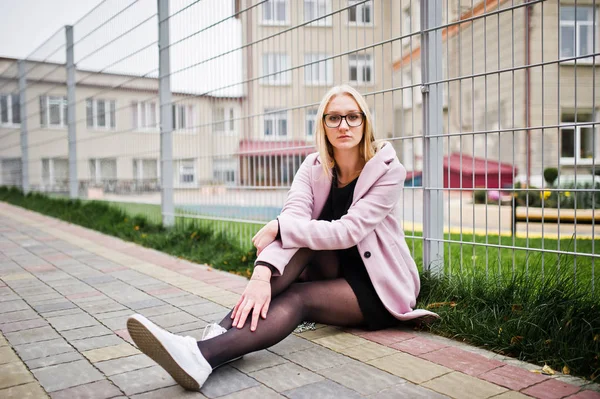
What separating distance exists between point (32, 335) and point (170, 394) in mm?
1146

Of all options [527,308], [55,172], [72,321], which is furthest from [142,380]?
[55,172]

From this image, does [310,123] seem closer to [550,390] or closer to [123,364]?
[123,364]

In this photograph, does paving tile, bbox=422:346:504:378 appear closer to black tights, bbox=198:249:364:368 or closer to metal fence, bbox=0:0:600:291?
black tights, bbox=198:249:364:368

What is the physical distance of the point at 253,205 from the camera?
485 centimetres

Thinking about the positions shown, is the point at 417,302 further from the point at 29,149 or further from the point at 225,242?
the point at 29,149

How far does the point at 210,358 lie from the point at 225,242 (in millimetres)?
3048

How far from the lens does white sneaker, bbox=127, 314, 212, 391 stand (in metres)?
1.99

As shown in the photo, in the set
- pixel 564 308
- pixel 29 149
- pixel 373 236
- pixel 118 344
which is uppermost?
pixel 29 149

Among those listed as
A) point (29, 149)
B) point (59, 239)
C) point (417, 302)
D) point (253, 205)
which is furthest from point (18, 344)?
point (29, 149)

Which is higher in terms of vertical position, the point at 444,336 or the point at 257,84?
the point at 257,84

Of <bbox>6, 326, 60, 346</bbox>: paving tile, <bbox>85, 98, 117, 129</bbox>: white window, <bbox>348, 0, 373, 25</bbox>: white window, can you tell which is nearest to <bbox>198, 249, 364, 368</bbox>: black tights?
<bbox>6, 326, 60, 346</bbox>: paving tile

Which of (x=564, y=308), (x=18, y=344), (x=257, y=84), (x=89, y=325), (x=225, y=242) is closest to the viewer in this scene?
(x=564, y=308)

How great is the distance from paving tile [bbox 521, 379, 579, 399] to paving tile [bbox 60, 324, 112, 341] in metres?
2.03

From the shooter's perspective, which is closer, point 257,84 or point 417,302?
point 417,302
